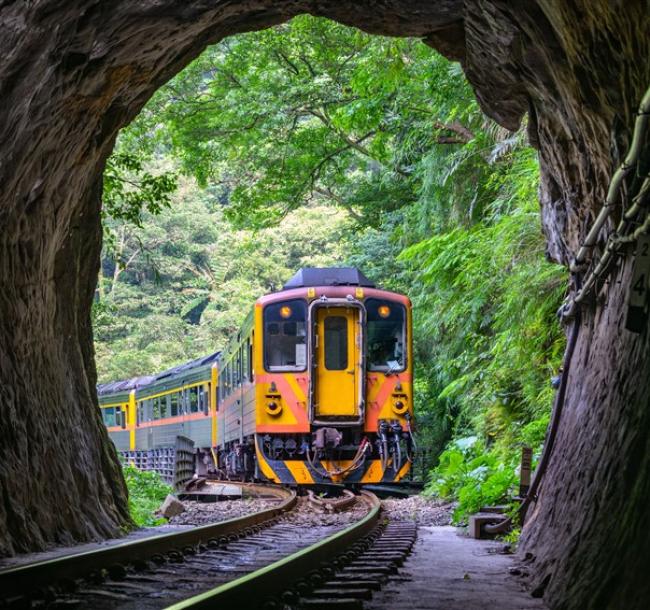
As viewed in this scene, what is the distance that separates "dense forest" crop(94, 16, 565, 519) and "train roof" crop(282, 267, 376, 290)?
1252mm

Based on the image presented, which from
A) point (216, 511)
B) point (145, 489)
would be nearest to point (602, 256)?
point (216, 511)

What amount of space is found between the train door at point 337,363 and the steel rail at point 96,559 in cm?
526

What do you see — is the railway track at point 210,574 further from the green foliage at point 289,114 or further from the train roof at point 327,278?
the green foliage at point 289,114

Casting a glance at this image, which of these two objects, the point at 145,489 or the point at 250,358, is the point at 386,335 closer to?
the point at 250,358

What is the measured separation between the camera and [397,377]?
50.3 feet

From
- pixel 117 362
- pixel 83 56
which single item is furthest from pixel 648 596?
pixel 117 362

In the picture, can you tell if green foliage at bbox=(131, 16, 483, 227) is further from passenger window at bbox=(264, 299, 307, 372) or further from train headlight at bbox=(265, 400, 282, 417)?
train headlight at bbox=(265, 400, 282, 417)

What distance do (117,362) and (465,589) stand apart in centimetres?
3930

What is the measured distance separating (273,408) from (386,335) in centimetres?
198

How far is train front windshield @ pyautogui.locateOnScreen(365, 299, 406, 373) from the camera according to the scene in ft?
50.3

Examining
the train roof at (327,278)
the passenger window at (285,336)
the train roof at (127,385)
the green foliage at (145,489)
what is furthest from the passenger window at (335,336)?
the train roof at (127,385)

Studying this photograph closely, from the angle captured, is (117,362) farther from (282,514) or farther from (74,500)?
(74,500)

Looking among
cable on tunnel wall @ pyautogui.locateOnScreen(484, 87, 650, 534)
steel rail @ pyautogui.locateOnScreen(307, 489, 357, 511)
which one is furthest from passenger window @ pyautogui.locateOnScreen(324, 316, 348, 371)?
cable on tunnel wall @ pyautogui.locateOnScreen(484, 87, 650, 534)

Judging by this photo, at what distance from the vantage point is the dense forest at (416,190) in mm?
12578
